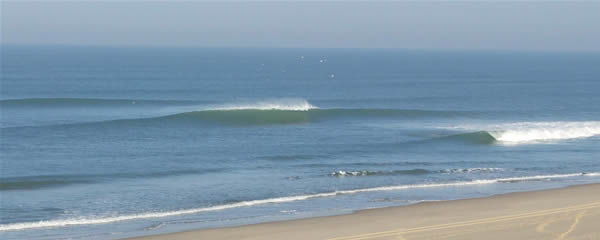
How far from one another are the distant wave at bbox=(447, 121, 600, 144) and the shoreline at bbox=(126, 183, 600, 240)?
11.9 metres

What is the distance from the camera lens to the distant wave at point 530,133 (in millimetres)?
30875

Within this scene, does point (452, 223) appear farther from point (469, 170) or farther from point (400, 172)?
point (469, 170)

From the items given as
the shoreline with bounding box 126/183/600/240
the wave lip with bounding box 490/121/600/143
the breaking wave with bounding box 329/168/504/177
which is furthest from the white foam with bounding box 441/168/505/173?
the wave lip with bounding box 490/121/600/143

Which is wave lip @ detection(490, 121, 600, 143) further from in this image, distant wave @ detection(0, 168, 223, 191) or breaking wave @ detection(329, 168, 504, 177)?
distant wave @ detection(0, 168, 223, 191)

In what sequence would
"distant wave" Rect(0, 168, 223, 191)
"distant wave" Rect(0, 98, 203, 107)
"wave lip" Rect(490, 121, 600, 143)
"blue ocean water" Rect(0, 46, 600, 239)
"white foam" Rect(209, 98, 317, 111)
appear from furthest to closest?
"distant wave" Rect(0, 98, 203, 107) < "white foam" Rect(209, 98, 317, 111) < "wave lip" Rect(490, 121, 600, 143) < "distant wave" Rect(0, 168, 223, 191) < "blue ocean water" Rect(0, 46, 600, 239)

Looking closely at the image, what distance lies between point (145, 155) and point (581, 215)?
14209mm

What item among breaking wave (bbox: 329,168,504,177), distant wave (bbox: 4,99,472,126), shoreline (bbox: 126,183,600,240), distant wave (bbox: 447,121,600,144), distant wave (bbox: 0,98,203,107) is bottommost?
shoreline (bbox: 126,183,600,240)

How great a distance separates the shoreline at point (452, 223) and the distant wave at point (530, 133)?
11853 mm

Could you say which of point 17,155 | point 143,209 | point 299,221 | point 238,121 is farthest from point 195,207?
point 238,121

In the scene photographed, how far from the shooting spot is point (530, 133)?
3177 centimetres

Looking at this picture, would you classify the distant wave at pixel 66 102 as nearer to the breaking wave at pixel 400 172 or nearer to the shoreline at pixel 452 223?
the breaking wave at pixel 400 172

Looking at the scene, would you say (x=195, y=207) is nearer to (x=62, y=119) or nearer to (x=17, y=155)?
(x=17, y=155)

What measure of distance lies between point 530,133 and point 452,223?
1686 cm

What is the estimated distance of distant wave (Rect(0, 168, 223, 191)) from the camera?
67.2 feet
